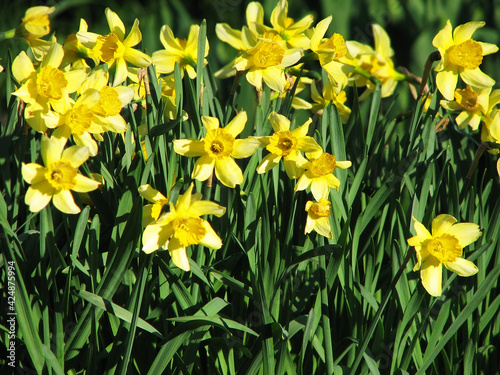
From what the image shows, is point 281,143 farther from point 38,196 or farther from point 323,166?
point 38,196

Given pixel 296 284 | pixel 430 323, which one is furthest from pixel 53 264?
pixel 430 323

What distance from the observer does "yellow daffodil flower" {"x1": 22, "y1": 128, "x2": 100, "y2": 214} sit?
37.1 inches

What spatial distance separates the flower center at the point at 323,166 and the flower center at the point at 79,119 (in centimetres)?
51

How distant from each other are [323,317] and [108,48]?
0.82 metres

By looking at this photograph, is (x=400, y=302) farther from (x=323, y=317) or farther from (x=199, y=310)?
(x=199, y=310)

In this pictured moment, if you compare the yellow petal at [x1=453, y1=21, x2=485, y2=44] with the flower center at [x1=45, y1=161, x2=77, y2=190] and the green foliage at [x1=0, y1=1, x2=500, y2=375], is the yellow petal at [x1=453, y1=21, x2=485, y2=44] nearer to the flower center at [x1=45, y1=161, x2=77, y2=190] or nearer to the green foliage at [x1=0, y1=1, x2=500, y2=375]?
the green foliage at [x1=0, y1=1, x2=500, y2=375]

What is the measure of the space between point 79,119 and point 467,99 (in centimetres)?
108

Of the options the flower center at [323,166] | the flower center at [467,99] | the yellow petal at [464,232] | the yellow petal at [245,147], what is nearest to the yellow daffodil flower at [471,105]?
the flower center at [467,99]

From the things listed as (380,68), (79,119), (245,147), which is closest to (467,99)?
(380,68)

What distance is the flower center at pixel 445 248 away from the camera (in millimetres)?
1068

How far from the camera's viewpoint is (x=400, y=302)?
3.99 ft

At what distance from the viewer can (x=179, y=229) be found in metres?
0.96

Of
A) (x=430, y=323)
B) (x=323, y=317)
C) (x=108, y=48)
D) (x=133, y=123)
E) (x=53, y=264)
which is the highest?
(x=108, y=48)

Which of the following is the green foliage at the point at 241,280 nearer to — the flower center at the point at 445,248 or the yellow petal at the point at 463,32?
the flower center at the point at 445,248
